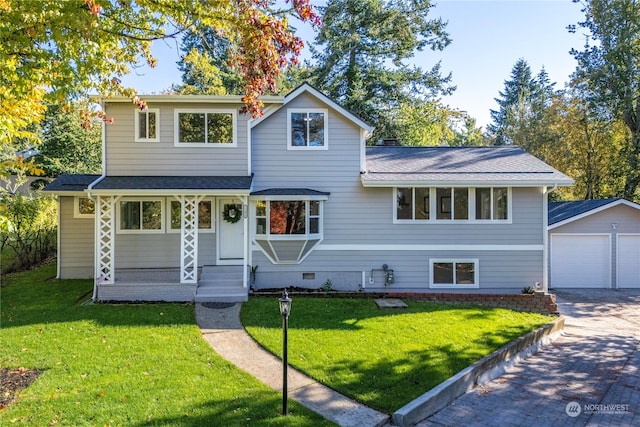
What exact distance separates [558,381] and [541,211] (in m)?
6.82

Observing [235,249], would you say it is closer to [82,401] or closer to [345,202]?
[345,202]

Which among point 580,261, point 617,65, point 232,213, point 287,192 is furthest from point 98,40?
point 617,65

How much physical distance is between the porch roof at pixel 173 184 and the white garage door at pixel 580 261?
12819mm

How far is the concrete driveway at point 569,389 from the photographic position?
16.8 ft

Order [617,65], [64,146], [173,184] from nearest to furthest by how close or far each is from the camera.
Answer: [173,184]
[617,65]
[64,146]

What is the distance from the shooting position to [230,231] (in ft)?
38.9

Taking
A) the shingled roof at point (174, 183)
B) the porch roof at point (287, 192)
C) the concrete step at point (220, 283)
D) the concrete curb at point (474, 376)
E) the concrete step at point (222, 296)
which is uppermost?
the shingled roof at point (174, 183)

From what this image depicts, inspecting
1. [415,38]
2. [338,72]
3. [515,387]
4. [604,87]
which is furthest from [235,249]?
[604,87]

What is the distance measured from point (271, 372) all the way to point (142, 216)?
311 inches

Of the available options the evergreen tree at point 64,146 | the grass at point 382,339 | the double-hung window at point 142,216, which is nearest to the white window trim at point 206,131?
the double-hung window at point 142,216

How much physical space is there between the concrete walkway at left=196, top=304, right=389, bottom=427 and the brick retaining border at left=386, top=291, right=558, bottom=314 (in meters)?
5.29

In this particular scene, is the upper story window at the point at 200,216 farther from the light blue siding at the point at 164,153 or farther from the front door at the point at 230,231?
the light blue siding at the point at 164,153

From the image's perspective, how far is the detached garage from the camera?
14.6 meters

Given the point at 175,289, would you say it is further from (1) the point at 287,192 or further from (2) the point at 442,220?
(2) the point at 442,220
